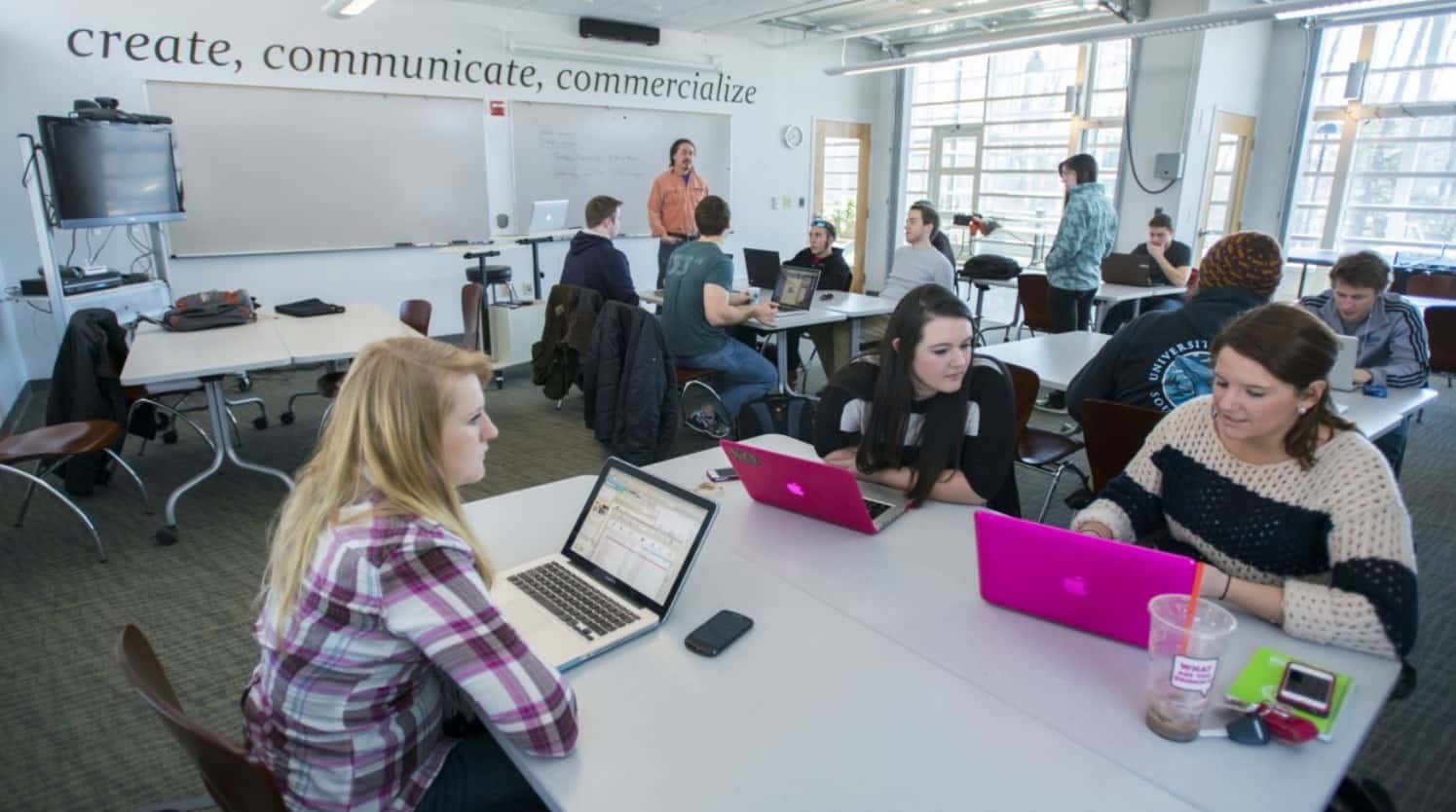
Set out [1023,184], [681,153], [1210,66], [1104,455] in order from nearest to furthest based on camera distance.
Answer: [1104,455] → [681,153] → [1210,66] → [1023,184]

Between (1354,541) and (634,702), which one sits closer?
(634,702)

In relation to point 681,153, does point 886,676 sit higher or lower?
lower

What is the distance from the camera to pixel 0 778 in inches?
75.7

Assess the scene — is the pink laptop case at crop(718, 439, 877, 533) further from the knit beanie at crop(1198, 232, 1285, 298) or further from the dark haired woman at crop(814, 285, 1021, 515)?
the knit beanie at crop(1198, 232, 1285, 298)

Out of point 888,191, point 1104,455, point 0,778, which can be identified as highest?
point 888,191

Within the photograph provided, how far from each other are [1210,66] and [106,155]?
7.97 m

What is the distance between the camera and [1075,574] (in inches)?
48.6

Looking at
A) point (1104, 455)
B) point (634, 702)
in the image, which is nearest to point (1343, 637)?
point (634, 702)

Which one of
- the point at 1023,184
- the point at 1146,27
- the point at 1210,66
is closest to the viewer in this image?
the point at 1146,27

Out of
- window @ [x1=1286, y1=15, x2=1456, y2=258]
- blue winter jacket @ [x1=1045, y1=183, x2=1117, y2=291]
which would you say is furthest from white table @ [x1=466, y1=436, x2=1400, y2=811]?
window @ [x1=1286, y1=15, x2=1456, y2=258]

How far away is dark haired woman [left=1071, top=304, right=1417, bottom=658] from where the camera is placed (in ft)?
4.00

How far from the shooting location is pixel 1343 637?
121cm

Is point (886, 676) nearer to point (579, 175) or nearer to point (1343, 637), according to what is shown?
point (1343, 637)

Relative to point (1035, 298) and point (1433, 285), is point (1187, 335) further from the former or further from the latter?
point (1433, 285)
